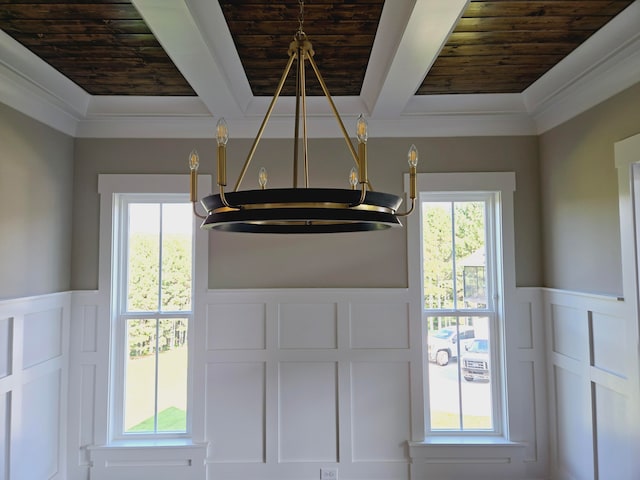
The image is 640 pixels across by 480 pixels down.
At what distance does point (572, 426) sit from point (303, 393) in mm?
1659

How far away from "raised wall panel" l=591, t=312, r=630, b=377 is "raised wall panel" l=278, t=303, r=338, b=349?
149 cm

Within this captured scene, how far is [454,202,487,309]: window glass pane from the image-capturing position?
2.65 meters

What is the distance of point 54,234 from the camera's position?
238 cm

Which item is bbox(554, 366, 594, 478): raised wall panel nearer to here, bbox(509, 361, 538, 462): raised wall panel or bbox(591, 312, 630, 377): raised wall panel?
bbox(509, 361, 538, 462): raised wall panel

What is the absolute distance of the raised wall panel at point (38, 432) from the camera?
2062 mm

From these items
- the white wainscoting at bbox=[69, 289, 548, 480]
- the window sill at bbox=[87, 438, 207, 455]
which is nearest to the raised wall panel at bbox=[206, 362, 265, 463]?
the white wainscoting at bbox=[69, 289, 548, 480]

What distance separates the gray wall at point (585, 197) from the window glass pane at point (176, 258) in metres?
2.45

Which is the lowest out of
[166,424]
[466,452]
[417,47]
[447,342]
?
[466,452]

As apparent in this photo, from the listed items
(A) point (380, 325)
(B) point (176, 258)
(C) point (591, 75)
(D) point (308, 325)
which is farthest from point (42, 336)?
(C) point (591, 75)

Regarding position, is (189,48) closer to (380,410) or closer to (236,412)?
(236,412)

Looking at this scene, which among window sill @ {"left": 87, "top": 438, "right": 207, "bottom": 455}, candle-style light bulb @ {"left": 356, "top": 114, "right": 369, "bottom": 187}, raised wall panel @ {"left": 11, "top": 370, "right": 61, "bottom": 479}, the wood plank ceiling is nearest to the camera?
candle-style light bulb @ {"left": 356, "top": 114, "right": 369, "bottom": 187}

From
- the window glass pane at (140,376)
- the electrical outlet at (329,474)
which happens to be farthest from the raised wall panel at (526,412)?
the window glass pane at (140,376)

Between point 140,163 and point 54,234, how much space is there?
0.70m

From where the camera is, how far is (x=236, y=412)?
2.49 metres
